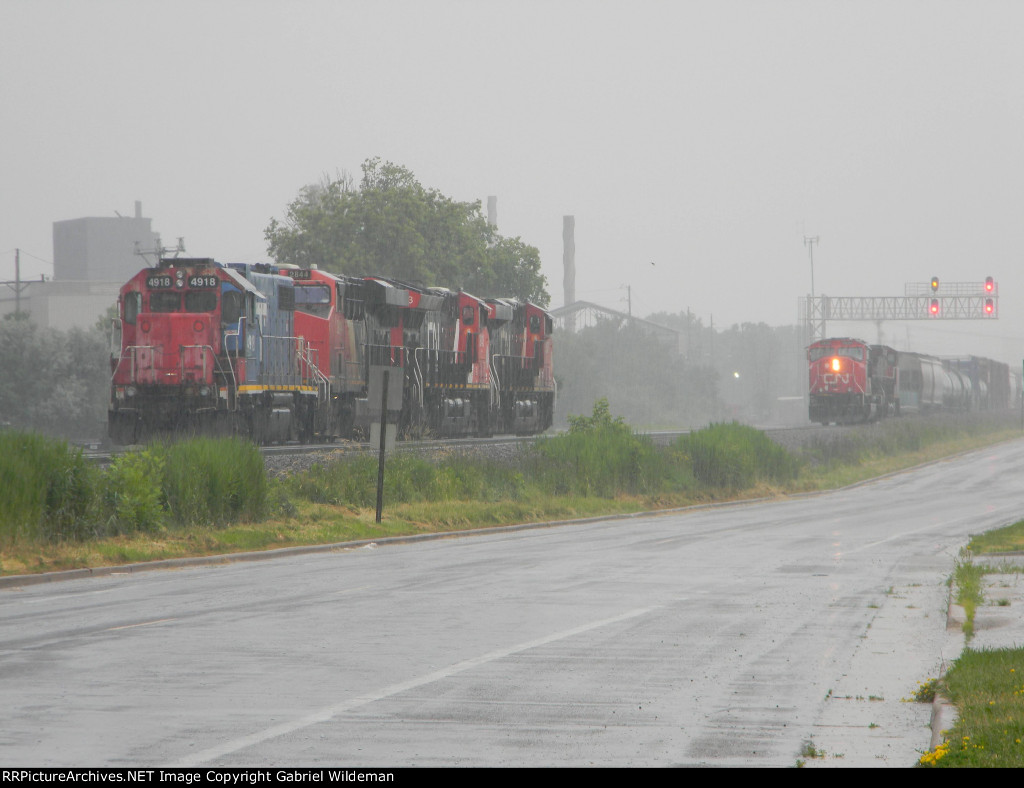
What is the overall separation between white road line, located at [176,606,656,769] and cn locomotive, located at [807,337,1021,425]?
52.7 meters

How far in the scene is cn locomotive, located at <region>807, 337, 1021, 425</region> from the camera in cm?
6222

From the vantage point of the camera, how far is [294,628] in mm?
11578

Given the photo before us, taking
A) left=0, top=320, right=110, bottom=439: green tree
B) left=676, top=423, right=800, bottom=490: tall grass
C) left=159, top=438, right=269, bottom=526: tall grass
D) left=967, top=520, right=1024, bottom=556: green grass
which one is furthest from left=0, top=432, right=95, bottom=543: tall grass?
left=0, top=320, right=110, bottom=439: green tree

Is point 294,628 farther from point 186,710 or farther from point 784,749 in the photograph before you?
point 784,749

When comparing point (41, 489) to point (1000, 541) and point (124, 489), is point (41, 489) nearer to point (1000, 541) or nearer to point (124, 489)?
point (124, 489)

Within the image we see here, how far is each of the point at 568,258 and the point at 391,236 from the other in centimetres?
4686

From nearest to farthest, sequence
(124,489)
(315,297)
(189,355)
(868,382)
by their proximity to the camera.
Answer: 1. (124,489)
2. (189,355)
3. (315,297)
4. (868,382)

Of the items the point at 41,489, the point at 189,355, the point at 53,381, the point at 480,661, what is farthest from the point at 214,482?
the point at 53,381

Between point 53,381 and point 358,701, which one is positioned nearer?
point 358,701

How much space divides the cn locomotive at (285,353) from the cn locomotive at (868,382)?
27.9 m

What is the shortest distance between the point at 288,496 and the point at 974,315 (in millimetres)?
78857

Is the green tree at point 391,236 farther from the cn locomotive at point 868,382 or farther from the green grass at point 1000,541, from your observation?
the green grass at point 1000,541

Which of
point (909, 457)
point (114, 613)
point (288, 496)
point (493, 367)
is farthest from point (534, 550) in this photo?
point (909, 457)

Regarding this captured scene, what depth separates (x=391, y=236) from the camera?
61500mm
